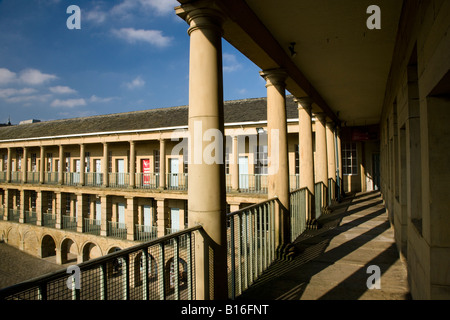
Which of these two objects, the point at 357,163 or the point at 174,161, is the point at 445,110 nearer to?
the point at 357,163

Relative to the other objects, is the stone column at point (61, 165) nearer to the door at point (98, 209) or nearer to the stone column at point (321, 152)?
the door at point (98, 209)

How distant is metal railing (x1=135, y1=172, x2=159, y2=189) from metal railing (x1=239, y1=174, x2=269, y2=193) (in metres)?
6.21

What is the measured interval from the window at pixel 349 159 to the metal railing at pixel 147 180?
1295cm

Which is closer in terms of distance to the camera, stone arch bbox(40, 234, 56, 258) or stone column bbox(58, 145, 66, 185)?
stone column bbox(58, 145, 66, 185)

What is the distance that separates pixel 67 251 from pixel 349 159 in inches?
899

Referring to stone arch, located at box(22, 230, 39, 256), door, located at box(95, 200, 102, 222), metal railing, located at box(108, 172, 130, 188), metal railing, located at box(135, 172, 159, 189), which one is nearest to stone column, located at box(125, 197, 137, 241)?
metal railing, located at box(135, 172, 159, 189)

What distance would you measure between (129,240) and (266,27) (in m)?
17.3

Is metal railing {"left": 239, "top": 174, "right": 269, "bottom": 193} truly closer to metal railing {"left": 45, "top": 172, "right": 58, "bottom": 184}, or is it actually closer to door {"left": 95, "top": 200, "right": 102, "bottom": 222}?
door {"left": 95, "top": 200, "right": 102, "bottom": 222}

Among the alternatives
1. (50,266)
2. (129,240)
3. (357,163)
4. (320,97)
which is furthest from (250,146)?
(50,266)

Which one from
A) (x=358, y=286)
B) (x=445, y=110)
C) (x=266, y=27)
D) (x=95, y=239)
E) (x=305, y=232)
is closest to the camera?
(x=445, y=110)

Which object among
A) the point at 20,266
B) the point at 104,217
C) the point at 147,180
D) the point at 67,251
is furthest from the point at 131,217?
the point at 20,266

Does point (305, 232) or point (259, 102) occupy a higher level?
point (259, 102)

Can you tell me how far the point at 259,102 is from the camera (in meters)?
20.1

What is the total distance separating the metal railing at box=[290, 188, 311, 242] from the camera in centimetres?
620
